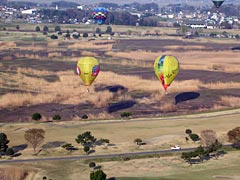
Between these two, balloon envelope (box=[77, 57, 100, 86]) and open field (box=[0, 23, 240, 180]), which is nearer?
open field (box=[0, 23, 240, 180])

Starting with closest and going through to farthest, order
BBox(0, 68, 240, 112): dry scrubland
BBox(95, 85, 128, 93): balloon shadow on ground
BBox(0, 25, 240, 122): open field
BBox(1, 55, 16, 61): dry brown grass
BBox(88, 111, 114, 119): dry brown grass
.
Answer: BBox(88, 111, 114, 119): dry brown grass
BBox(0, 25, 240, 122): open field
BBox(0, 68, 240, 112): dry scrubland
BBox(95, 85, 128, 93): balloon shadow on ground
BBox(1, 55, 16, 61): dry brown grass

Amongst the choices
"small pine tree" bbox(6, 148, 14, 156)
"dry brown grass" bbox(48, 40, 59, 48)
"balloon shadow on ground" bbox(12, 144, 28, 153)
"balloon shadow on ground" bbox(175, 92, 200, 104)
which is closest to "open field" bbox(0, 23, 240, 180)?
"balloon shadow on ground" bbox(175, 92, 200, 104)

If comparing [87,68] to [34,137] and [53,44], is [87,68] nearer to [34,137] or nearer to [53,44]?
[34,137]

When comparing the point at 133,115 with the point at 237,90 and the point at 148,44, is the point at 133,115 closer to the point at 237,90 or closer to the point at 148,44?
the point at 237,90

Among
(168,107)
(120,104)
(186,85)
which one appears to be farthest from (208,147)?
(186,85)

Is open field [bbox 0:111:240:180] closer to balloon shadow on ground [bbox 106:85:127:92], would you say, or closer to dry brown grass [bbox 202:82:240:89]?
balloon shadow on ground [bbox 106:85:127:92]

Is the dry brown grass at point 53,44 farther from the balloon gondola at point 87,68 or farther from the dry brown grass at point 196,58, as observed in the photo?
the balloon gondola at point 87,68
